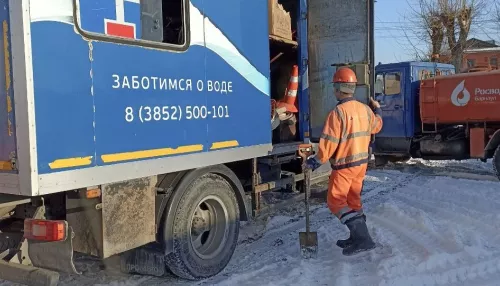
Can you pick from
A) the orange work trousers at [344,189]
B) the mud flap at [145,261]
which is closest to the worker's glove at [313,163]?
the orange work trousers at [344,189]

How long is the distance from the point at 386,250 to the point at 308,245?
0.83m

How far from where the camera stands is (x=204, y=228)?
468cm

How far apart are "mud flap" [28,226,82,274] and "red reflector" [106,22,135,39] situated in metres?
1.40

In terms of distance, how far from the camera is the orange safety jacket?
4.84 meters

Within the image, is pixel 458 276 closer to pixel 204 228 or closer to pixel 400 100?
pixel 204 228

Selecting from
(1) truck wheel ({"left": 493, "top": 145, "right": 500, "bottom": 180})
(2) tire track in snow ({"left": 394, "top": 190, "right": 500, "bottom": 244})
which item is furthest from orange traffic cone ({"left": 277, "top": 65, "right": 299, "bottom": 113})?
(1) truck wheel ({"left": 493, "top": 145, "right": 500, "bottom": 180})

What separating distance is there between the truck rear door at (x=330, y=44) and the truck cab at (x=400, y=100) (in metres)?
5.39

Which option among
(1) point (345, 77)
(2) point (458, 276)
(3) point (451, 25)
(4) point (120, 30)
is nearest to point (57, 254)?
(4) point (120, 30)

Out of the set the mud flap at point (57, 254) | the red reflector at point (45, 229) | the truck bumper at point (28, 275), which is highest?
the red reflector at point (45, 229)

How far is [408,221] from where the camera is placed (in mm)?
6043

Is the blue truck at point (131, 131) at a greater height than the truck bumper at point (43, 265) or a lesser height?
greater

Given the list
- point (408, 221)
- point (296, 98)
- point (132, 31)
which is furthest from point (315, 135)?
point (132, 31)

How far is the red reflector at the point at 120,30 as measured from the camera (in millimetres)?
3461

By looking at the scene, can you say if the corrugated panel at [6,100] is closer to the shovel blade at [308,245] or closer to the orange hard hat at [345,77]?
the shovel blade at [308,245]
